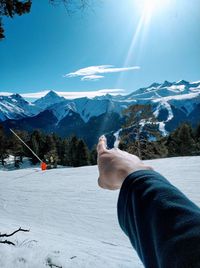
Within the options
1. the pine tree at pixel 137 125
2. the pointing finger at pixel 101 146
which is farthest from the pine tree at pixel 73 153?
the pointing finger at pixel 101 146

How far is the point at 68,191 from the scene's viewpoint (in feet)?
36.4

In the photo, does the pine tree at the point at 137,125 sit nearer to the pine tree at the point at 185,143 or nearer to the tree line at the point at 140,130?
the tree line at the point at 140,130

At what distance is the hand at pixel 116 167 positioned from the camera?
131 cm

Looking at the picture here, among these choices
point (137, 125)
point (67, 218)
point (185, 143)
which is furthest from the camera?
point (185, 143)

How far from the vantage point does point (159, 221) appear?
0.75 metres

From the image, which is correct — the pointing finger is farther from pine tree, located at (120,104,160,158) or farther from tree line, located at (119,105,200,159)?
pine tree, located at (120,104,160,158)

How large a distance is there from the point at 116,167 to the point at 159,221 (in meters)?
0.62

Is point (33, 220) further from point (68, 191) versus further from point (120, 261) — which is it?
point (120, 261)

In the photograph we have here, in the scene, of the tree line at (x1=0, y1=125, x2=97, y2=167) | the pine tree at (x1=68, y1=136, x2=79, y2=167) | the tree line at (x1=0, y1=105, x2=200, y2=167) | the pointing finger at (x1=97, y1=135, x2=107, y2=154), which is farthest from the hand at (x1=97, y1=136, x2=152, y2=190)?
the pine tree at (x1=68, y1=136, x2=79, y2=167)

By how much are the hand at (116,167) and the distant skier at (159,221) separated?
223 millimetres

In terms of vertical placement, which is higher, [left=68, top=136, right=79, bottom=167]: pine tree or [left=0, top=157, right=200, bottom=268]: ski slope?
[left=0, top=157, right=200, bottom=268]: ski slope

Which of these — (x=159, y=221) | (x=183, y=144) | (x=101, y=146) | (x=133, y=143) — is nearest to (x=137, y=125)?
(x=133, y=143)

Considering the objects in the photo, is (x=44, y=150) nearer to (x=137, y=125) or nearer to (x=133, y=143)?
(x=133, y=143)

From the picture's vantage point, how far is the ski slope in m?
3.95
